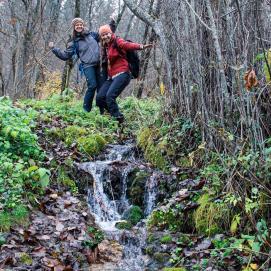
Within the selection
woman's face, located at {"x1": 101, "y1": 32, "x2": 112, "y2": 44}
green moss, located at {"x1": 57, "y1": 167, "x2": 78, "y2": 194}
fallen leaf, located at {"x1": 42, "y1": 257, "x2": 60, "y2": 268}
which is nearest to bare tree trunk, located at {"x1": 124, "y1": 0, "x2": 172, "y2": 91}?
woman's face, located at {"x1": 101, "y1": 32, "x2": 112, "y2": 44}

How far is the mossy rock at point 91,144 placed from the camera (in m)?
7.05

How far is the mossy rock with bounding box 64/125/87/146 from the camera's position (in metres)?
7.17

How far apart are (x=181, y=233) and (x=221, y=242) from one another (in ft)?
2.51

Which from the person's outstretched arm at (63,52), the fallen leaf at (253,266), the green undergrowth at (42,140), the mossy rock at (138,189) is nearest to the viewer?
the fallen leaf at (253,266)

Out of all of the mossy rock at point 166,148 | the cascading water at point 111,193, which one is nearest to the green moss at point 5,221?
the cascading water at point 111,193

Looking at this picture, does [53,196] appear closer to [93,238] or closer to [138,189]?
[93,238]

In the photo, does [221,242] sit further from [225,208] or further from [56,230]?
[56,230]

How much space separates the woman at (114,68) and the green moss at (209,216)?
3443mm

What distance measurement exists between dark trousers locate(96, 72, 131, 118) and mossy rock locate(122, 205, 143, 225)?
2.49m

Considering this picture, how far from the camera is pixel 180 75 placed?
21.2 feet

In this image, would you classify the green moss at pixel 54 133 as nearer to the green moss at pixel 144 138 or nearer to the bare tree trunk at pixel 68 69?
the green moss at pixel 144 138

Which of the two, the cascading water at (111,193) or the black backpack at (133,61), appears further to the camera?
the black backpack at (133,61)

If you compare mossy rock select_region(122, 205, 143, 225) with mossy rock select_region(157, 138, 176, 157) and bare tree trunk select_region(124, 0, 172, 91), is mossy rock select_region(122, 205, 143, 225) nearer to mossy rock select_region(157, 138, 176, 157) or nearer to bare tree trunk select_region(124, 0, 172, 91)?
mossy rock select_region(157, 138, 176, 157)

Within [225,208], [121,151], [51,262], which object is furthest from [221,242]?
[121,151]
